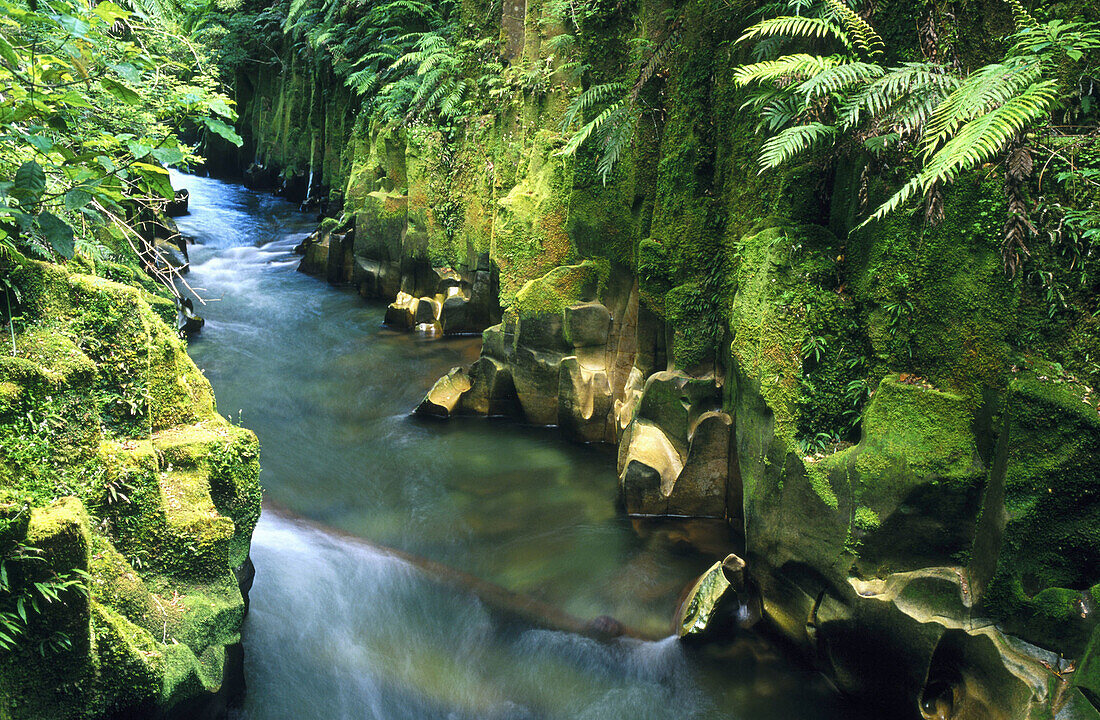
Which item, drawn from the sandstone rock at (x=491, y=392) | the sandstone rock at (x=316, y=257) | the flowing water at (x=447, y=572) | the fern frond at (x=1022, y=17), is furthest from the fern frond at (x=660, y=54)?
the sandstone rock at (x=316, y=257)

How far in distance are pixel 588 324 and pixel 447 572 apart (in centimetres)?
380

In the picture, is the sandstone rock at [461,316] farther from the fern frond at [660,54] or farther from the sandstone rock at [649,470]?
the sandstone rock at [649,470]

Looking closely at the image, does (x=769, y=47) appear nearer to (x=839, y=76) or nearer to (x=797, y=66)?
(x=797, y=66)

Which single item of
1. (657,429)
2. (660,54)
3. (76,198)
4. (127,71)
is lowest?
(657,429)

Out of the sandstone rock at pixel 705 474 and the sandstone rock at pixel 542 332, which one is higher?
the sandstone rock at pixel 542 332

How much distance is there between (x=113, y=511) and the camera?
176 inches

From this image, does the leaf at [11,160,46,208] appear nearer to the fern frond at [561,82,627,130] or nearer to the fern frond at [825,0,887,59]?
the fern frond at [825,0,887,59]

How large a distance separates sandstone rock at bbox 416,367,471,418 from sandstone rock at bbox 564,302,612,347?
206cm

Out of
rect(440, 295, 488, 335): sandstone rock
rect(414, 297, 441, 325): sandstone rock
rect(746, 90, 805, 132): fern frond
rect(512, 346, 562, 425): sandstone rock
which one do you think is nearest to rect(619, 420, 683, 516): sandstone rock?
rect(512, 346, 562, 425): sandstone rock

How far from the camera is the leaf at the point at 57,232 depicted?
3.02 metres

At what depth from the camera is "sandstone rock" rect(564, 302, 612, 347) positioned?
9531 millimetres

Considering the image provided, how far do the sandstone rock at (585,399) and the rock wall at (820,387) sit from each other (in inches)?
1.2

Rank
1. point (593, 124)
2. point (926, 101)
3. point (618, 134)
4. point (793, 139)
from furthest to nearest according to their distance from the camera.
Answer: point (618, 134) < point (593, 124) < point (793, 139) < point (926, 101)

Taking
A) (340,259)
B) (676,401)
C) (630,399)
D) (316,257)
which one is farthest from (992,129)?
(316,257)
